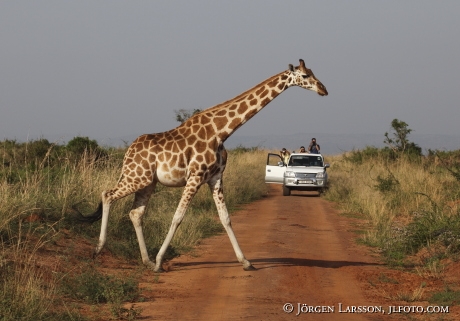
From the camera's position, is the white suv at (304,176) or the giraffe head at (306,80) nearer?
the giraffe head at (306,80)

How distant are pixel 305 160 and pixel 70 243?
1659 centimetres

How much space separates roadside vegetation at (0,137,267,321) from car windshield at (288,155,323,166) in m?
7.37

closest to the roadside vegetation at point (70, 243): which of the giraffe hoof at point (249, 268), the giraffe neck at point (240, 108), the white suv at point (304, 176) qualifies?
the giraffe hoof at point (249, 268)

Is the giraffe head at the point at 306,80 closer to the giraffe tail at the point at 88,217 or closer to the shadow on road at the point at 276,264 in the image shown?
the shadow on road at the point at 276,264

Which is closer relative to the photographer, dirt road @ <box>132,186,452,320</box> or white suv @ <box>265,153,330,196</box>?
dirt road @ <box>132,186,452,320</box>

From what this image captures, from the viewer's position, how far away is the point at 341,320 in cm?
818

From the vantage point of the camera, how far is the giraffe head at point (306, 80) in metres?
11.6

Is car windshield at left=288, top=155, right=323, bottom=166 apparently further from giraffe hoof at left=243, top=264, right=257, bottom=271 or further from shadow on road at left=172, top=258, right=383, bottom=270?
giraffe hoof at left=243, top=264, right=257, bottom=271

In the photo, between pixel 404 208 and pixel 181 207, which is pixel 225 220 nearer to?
pixel 181 207

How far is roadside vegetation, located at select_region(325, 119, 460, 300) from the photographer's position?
12.2 metres

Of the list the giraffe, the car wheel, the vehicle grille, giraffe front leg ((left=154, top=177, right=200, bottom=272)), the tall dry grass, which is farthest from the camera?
the car wheel

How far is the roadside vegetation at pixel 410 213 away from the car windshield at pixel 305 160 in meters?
1.03

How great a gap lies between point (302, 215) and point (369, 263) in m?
7.77

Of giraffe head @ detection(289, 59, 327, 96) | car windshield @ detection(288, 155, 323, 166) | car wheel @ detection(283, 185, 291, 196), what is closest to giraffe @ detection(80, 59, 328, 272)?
giraffe head @ detection(289, 59, 327, 96)
